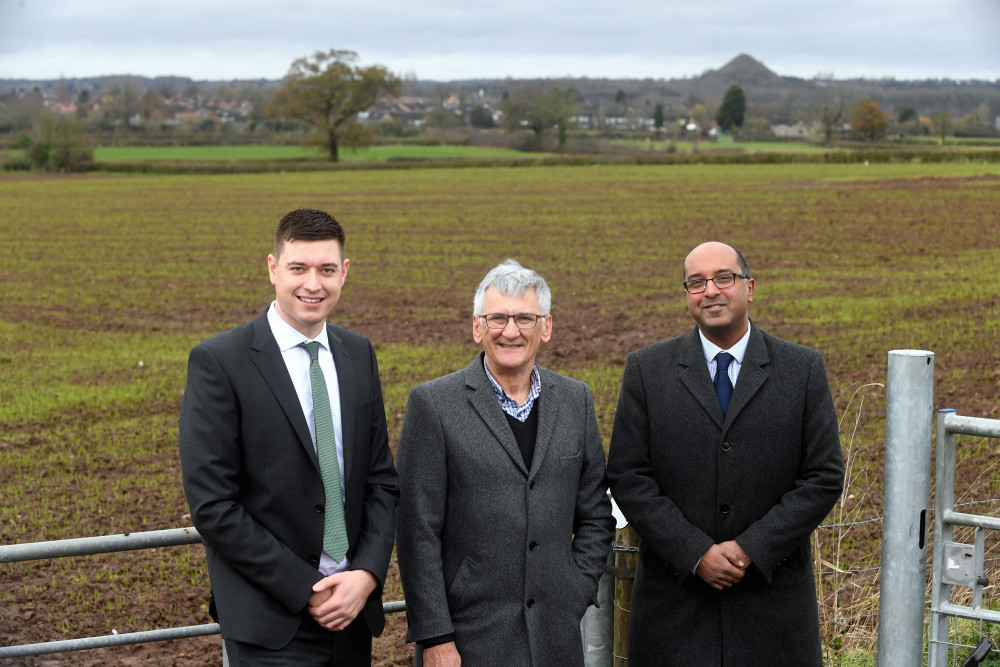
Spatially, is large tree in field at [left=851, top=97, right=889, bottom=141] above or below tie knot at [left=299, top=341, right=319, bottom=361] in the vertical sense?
above

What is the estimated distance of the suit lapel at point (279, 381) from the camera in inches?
123

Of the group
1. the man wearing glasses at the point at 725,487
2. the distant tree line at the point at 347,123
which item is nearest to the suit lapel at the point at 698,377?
the man wearing glasses at the point at 725,487

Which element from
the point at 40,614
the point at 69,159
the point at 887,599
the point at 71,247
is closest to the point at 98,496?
the point at 40,614

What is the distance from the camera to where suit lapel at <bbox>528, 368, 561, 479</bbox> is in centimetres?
328

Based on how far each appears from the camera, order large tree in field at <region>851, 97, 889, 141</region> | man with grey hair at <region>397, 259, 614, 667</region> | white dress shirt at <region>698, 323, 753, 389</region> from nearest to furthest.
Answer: man with grey hair at <region>397, 259, 614, 667</region> < white dress shirt at <region>698, 323, 753, 389</region> < large tree in field at <region>851, 97, 889, 141</region>

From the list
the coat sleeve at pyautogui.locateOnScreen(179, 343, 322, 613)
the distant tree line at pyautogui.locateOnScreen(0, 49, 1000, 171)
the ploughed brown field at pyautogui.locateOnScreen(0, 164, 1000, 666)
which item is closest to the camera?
the coat sleeve at pyautogui.locateOnScreen(179, 343, 322, 613)

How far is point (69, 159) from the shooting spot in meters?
83.1

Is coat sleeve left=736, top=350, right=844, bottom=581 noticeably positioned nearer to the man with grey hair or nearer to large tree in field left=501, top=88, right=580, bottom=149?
→ the man with grey hair

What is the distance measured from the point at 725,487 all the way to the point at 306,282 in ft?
5.15

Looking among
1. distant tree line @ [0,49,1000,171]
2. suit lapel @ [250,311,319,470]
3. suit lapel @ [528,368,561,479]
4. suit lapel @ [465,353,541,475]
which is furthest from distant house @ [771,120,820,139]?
suit lapel @ [250,311,319,470]

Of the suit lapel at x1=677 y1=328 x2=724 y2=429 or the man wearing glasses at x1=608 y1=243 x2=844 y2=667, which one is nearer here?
the man wearing glasses at x1=608 y1=243 x2=844 y2=667

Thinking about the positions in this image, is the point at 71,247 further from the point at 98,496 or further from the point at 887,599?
the point at 887,599

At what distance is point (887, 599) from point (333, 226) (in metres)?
2.16

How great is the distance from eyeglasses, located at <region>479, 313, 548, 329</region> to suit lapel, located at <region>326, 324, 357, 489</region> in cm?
48
